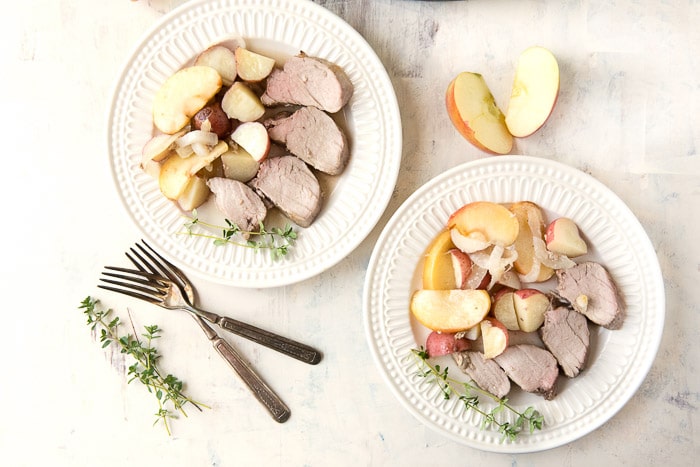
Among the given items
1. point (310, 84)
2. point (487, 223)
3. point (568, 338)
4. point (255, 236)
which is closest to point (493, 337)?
point (568, 338)

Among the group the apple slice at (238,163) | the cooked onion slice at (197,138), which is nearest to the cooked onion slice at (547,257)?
the apple slice at (238,163)

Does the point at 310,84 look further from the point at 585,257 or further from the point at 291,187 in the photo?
the point at 585,257

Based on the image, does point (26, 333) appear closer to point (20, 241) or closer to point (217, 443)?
point (20, 241)

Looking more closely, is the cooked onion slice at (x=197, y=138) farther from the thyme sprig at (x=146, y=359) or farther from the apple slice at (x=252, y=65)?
the thyme sprig at (x=146, y=359)

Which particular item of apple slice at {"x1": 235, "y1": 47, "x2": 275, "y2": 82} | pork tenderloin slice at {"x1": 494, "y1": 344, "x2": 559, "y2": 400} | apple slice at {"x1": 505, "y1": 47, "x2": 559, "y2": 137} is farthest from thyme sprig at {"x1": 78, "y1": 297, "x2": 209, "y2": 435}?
apple slice at {"x1": 505, "y1": 47, "x2": 559, "y2": 137}

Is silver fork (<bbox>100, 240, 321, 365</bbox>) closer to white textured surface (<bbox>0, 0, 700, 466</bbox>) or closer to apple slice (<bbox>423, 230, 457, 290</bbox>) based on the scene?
white textured surface (<bbox>0, 0, 700, 466</bbox>)

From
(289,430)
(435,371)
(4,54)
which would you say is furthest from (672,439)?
(4,54)
